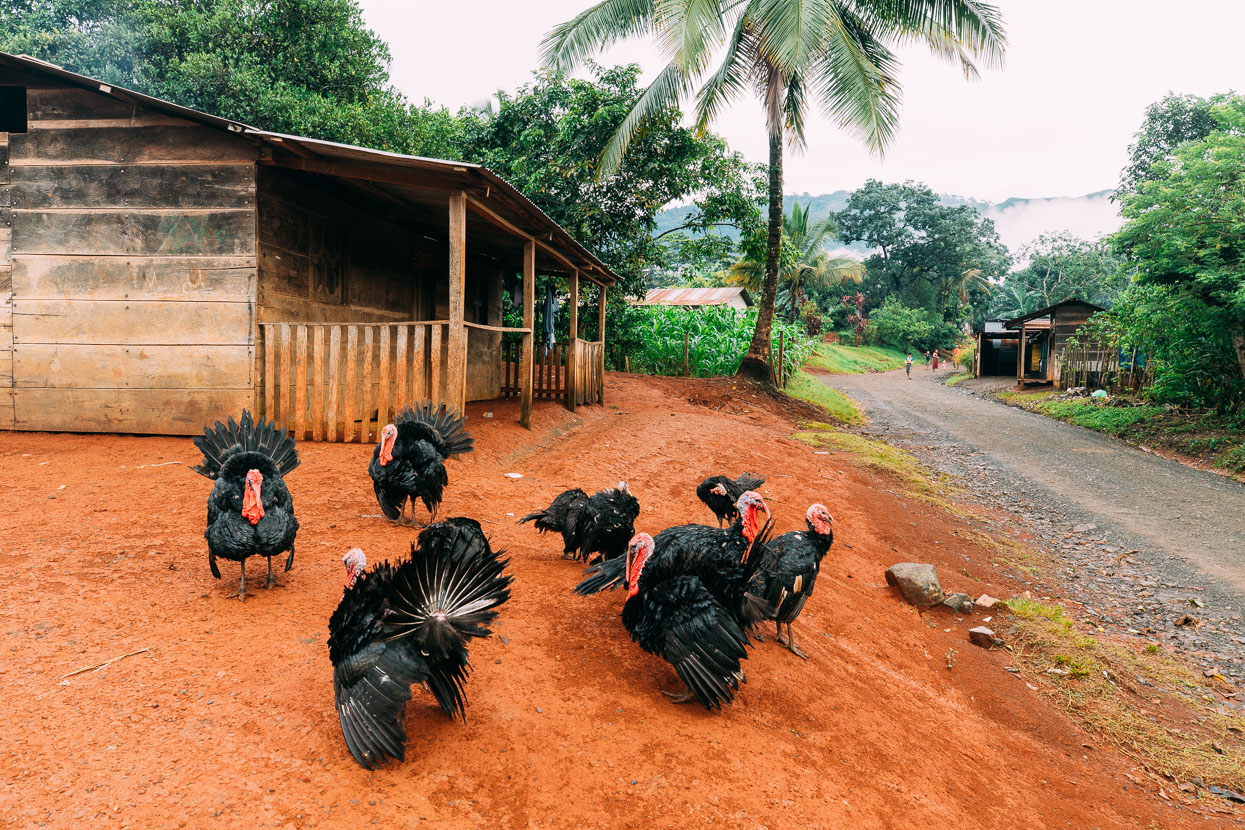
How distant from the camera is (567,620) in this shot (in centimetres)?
382

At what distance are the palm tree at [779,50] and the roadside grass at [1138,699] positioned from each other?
1009 cm

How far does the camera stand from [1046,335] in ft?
93.6

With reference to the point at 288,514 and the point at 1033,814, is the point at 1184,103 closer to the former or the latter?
the point at 1033,814

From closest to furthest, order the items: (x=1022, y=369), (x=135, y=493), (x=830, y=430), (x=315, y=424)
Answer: (x=135, y=493) → (x=315, y=424) → (x=830, y=430) → (x=1022, y=369)

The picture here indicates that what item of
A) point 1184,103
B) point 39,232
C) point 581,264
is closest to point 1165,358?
point 581,264

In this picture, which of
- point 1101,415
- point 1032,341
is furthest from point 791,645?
point 1032,341

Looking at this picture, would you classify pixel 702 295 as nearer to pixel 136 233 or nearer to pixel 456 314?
pixel 456 314

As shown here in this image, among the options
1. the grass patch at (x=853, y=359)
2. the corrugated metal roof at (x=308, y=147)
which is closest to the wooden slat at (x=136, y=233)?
the corrugated metal roof at (x=308, y=147)

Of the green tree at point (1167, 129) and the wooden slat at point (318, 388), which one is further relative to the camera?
the green tree at point (1167, 129)

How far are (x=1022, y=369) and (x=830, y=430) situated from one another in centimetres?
1902

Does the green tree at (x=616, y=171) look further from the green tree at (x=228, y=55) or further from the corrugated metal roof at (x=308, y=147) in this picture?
the corrugated metal roof at (x=308, y=147)

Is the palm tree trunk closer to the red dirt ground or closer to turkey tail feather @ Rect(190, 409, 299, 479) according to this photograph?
the red dirt ground

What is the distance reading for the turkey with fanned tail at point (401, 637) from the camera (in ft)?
7.88

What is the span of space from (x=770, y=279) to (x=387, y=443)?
13.7 meters
